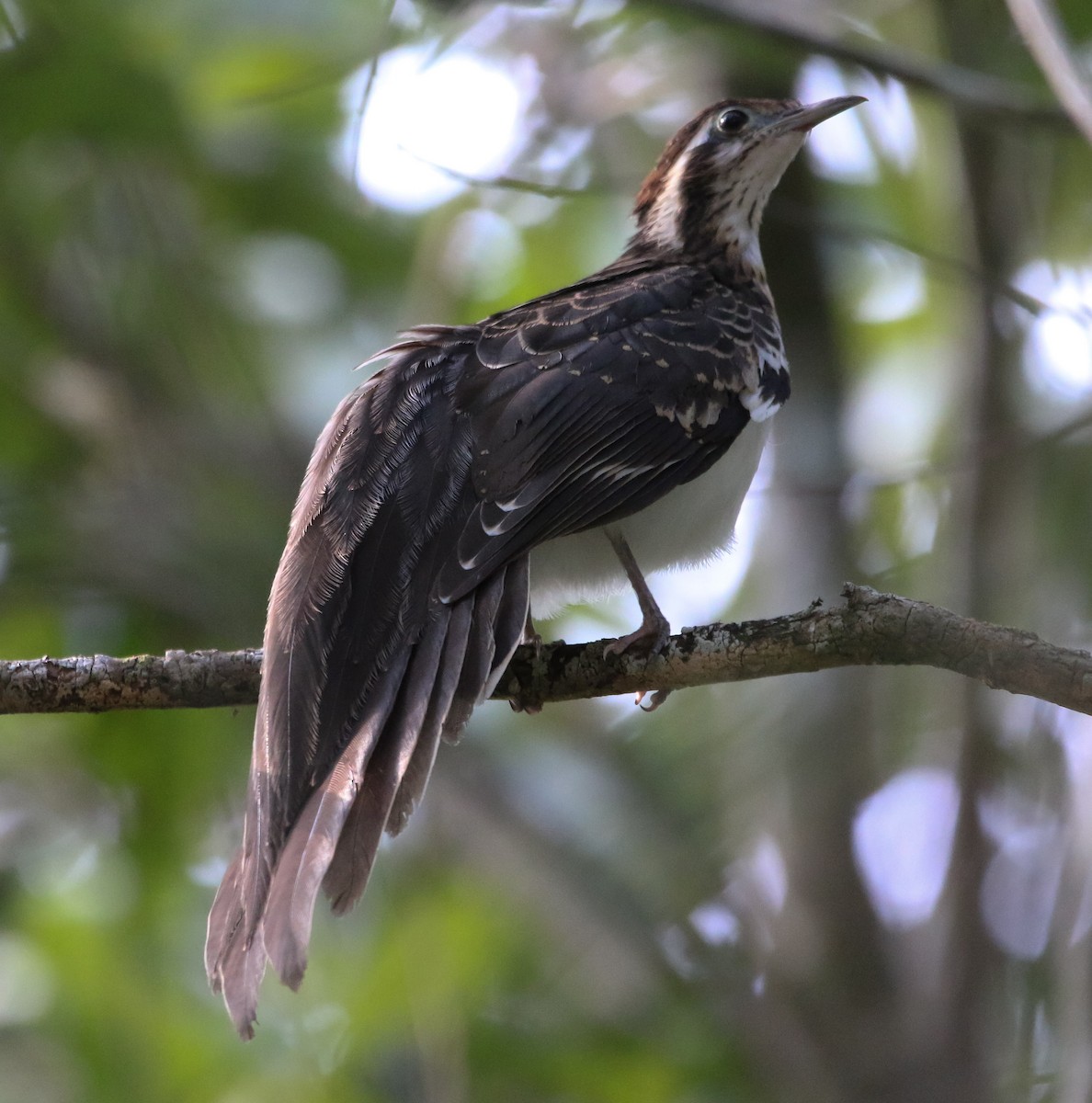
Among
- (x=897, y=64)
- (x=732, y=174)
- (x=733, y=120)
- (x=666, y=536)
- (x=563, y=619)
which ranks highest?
(x=897, y=64)

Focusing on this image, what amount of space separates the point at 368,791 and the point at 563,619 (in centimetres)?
432

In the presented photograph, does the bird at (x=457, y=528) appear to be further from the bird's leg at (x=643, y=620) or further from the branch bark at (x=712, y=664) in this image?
the branch bark at (x=712, y=664)

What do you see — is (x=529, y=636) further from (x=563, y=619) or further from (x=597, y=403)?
(x=563, y=619)

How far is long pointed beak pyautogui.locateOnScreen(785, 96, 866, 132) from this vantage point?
5.90 metres

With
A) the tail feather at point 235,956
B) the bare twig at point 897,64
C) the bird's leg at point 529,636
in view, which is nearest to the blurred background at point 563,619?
the bare twig at point 897,64

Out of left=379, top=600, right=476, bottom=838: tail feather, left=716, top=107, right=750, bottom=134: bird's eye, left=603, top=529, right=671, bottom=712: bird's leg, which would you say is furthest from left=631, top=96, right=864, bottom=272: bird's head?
left=379, top=600, right=476, bottom=838: tail feather

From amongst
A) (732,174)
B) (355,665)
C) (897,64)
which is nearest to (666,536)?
(355,665)

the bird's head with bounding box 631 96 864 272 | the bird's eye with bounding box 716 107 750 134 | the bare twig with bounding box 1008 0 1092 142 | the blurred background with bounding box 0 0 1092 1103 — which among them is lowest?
the blurred background with bounding box 0 0 1092 1103

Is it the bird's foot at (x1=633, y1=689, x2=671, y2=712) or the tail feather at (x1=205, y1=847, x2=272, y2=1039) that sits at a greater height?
the tail feather at (x1=205, y1=847, x2=272, y2=1039)

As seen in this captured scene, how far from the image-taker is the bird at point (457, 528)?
395cm

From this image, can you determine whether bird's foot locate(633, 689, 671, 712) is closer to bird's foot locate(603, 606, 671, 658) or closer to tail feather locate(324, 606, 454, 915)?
bird's foot locate(603, 606, 671, 658)

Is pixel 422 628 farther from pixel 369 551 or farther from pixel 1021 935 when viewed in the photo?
pixel 1021 935

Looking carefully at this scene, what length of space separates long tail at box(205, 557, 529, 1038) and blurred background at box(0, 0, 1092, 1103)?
1.93m

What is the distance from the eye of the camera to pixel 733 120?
614cm
